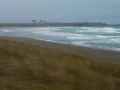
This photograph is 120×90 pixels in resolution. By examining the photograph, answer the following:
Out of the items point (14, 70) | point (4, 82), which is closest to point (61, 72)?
point (14, 70)

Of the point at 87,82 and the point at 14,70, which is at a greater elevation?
the point at 14,70

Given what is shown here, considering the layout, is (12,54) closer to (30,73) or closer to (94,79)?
(30,73)

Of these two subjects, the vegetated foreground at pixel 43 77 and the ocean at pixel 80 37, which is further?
the ocean at pixel 80 37

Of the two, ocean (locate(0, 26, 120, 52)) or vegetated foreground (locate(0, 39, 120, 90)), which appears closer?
vegetated foreground (locate(0, 39, 120, 90))

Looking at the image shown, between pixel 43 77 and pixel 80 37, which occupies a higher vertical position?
pixel 43 77

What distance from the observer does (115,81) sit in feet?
17.3

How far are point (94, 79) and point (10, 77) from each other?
1.91m

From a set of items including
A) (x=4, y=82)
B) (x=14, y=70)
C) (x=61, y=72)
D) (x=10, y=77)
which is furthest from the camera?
(x=61, y=72)

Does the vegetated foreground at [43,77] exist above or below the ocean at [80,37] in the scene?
above

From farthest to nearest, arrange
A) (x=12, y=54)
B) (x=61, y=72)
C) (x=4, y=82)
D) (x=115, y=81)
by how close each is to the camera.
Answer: (x=12, y=54) → (x=115, y=81) → (x=61, y=72) → (x=4, y=82)

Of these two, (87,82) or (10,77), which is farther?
(87,82)

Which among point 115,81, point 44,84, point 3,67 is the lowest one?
point 115,81

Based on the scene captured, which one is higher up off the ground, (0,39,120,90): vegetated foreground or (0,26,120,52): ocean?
(0,39,120,90): vegetated foreground

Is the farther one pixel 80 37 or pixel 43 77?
pixel 80 37
